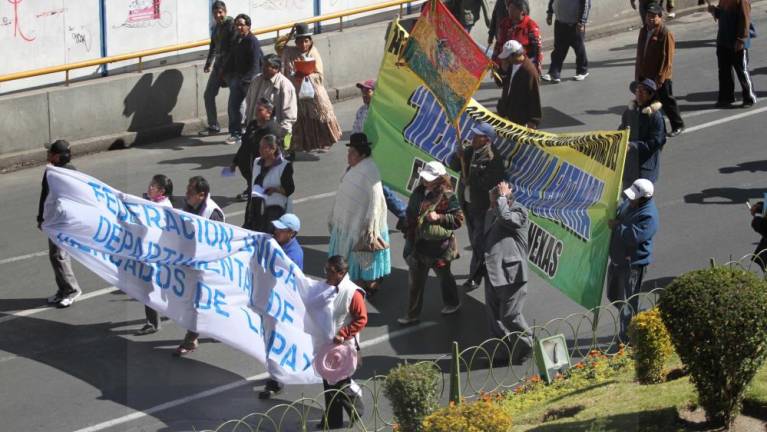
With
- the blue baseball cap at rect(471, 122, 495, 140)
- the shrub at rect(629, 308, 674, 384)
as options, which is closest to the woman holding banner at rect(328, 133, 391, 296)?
the blue baseball cap at rect(471, 122, 495, 140)

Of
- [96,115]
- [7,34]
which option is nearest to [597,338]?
[96,115]

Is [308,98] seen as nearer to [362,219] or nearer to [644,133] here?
[362,219]

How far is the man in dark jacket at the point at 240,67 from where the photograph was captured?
1748cm

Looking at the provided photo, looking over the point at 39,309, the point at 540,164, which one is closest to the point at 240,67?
the point at 39,309

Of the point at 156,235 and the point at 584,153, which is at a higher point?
the point at 584,153

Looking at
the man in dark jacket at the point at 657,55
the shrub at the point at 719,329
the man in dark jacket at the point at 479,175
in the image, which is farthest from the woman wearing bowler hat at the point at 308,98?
the shrub at the point at 719,329

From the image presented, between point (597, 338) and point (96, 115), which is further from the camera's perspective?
point (96, 115)

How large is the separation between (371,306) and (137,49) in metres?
7.73

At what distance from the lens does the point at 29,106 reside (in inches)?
658

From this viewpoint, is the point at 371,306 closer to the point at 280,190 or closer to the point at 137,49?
the point at 280,190

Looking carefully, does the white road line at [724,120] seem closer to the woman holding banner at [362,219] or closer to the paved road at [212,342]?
the paved road at [212,342]

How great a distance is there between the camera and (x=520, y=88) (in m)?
14.8

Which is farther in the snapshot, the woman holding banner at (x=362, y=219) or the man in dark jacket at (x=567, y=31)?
the man in dark jacket at (x=567, y=31)

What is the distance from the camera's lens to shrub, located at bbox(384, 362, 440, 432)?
8.92 m
